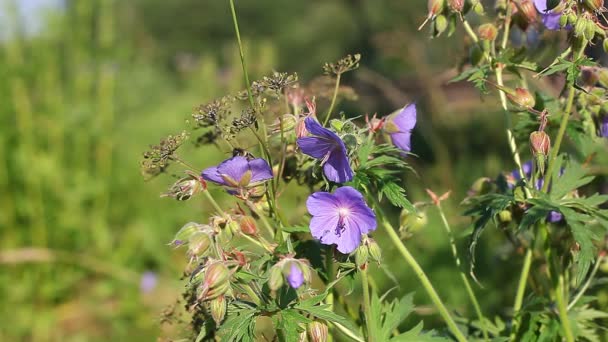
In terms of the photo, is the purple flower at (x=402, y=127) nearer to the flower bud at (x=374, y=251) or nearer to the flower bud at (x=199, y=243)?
the flower bud at (x=374, y=251)

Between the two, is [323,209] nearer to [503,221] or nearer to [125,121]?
[503,221]

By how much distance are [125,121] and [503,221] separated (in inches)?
213

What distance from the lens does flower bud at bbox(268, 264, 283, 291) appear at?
846 millimetres

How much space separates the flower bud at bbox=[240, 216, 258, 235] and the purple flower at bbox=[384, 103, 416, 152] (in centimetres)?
28

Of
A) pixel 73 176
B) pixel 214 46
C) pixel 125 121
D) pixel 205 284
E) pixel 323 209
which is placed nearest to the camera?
pixel 205 284

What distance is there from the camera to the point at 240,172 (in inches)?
37.7

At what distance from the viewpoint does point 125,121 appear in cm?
619

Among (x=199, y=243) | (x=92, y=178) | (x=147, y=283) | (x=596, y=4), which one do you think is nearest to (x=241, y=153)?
(x=199, y=243)

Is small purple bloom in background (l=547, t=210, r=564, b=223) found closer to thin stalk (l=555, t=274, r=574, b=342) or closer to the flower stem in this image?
thin stalk (l=555, t=274, r=574, b=342)

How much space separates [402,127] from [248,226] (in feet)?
1.03

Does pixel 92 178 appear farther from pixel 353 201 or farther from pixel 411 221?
pixel 353 201

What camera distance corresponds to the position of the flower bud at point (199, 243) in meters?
0.90

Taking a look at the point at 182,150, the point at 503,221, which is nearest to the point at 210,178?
the point at 503,221

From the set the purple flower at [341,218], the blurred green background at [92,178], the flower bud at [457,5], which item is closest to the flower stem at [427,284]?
the purple flower at [341,218]
